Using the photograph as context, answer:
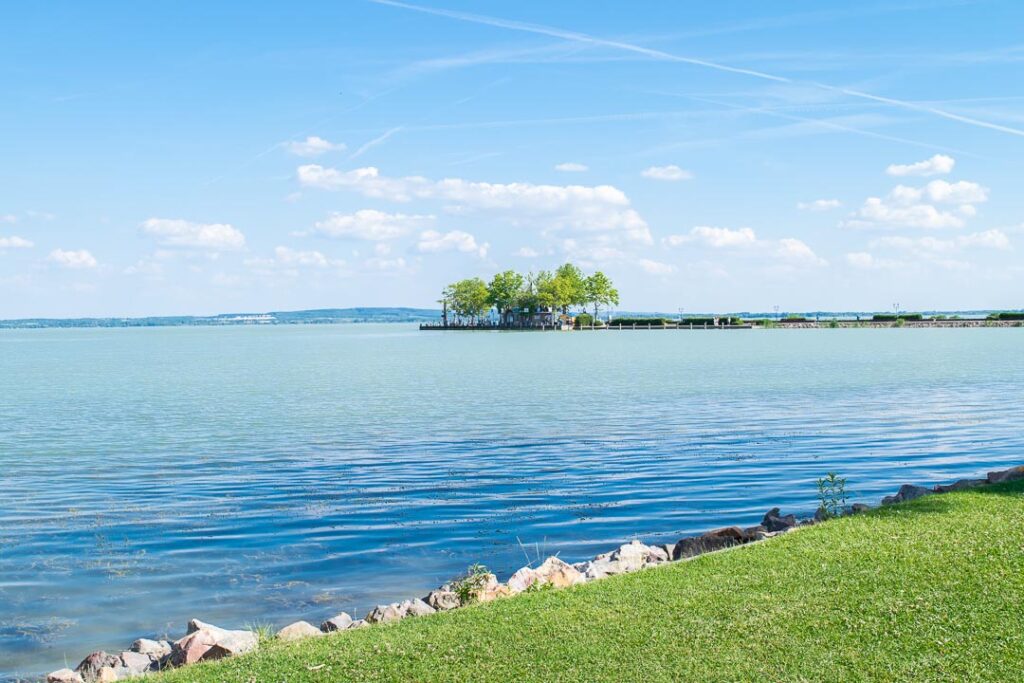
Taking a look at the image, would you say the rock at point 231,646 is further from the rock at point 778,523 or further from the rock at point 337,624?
the rock at point 778,523

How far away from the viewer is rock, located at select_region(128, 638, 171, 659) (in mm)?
9686

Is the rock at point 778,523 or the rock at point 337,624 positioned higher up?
the rock at point 778,523

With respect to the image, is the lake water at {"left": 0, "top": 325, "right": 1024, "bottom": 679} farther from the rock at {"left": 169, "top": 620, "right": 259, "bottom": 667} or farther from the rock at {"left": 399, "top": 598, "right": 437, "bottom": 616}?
the rock at {"left": 169, "top": 620, "right": 259, "bottom": 667}

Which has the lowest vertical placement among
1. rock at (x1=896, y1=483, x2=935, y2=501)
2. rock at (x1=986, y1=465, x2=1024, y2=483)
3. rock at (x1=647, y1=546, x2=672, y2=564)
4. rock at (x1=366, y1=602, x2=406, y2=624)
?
rock at (x1=366, y1=602, x2=406, y2=624)

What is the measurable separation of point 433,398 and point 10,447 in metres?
17.5

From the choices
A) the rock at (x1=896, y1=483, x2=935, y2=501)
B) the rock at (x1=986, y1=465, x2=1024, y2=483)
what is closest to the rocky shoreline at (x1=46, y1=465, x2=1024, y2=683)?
the rock at (x1=896, y1=483, x2=935, y2=501)

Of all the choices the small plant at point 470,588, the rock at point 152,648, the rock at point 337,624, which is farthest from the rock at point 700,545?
the rock at point 152,648

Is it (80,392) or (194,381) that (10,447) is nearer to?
(80,392)

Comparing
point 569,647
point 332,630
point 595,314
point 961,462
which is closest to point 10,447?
point 332,630

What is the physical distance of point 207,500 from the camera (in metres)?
18.6

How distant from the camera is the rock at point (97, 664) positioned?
9.16 meters

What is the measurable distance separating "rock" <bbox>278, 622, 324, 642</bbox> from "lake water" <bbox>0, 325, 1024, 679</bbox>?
186 centimetres

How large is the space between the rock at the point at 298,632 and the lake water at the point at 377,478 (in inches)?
73.1

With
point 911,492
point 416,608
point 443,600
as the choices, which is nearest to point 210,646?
point 416,608
